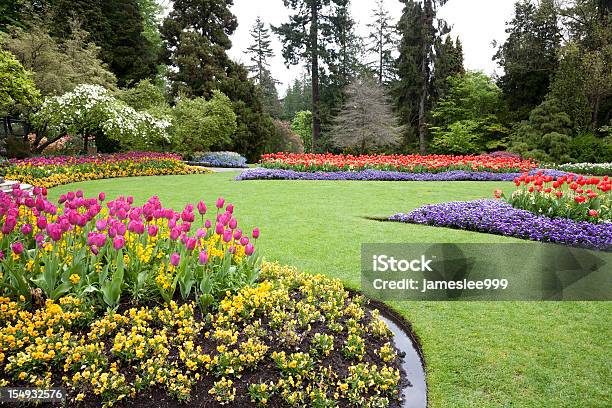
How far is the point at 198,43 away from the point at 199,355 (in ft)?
87.6

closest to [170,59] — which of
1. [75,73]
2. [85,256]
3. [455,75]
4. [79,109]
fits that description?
[75,73]

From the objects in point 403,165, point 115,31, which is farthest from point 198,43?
point 403,165

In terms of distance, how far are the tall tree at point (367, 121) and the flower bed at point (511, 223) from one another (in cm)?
2038

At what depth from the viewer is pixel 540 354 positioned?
9.84 feet

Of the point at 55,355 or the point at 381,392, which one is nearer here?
the point at 55,355

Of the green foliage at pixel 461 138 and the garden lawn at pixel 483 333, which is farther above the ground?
the green foliage at pixel 461 138

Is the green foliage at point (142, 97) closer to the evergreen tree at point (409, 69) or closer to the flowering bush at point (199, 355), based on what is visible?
the evergreen tree at point (409, 69)

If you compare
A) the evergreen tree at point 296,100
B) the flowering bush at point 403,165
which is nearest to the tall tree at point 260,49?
the evergreen tree at point 296,100

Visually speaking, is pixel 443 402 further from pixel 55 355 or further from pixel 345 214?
pixel 345 214

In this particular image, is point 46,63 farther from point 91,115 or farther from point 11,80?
point 11,80

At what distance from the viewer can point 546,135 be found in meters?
21.0

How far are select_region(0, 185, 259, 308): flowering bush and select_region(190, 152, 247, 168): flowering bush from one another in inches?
744

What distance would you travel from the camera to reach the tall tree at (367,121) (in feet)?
89.0

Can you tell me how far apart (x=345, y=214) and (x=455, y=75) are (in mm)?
24969
